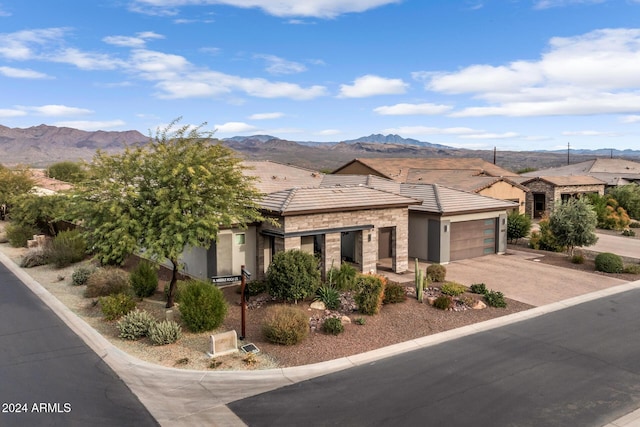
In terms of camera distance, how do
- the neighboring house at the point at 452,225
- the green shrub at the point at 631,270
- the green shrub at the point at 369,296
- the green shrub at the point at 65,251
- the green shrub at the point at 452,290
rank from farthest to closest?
the neighboring house at the point at 452,225 < the green shrub at the point at 65,251 < the green shrub at the point at 631,270 < the green shrub at the point at 452,290 < the green shrub at the point at 369,296

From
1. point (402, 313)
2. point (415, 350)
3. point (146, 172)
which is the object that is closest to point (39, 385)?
point (146, 172)

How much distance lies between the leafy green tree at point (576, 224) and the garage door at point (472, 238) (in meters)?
3.29

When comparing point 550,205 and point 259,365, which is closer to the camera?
point 259,365

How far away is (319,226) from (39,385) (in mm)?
11069

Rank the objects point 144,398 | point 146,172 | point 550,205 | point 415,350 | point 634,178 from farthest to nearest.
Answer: point 634,178 < point 550,205 < point 146,172 < point 415,350 < point 144,398

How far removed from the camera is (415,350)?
12.6 meters

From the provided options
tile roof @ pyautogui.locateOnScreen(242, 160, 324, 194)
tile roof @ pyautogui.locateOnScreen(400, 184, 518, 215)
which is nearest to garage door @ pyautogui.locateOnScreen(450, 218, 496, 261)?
tile roof @ pyautogui.locateOnScreen(400, 184, 518, 215)

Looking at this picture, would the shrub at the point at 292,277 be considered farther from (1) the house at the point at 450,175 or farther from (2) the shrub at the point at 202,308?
(1) the house at the point at 450,175

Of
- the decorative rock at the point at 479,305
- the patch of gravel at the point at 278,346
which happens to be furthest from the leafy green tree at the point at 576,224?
the decorative rock at the point at 479,305

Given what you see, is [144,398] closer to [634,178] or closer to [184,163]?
[184,163]

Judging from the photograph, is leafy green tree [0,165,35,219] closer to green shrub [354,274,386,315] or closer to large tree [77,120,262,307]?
large tree [77,120,262,307]

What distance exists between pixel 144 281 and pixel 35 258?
9.82m

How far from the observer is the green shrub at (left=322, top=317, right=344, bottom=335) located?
13.5 m

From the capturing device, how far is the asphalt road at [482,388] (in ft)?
30.0
